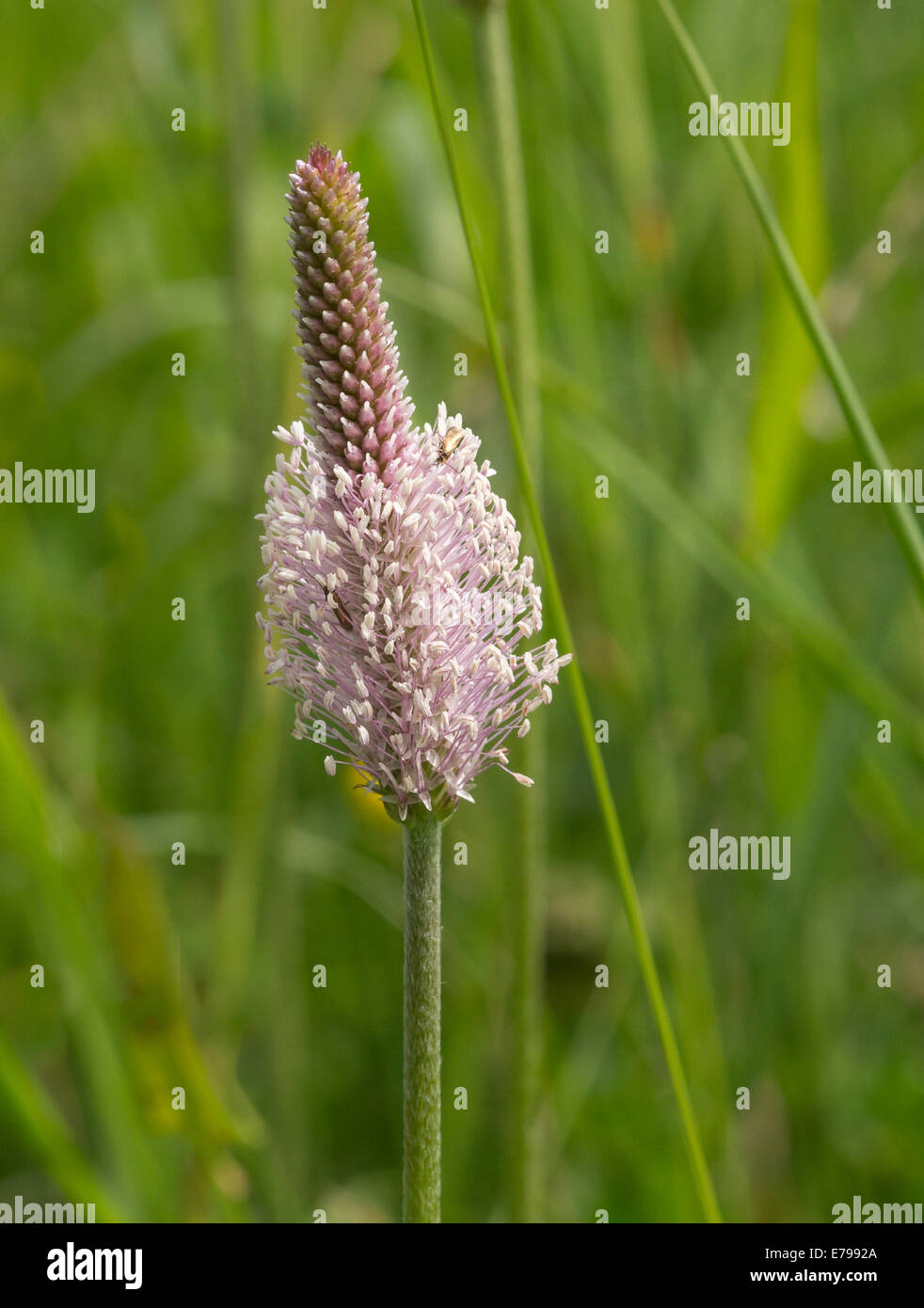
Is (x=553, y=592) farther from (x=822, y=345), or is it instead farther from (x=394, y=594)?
(x=822, y=345)

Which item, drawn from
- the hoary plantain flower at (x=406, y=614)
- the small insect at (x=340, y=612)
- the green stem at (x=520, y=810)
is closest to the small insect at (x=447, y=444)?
the hoary plantain flower at (x=406, y=614)

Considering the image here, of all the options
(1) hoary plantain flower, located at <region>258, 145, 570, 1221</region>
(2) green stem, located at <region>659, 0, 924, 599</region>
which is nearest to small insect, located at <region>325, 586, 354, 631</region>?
(1) hoary plantain flower, located at <region>258, 145, 570, 1221</region>

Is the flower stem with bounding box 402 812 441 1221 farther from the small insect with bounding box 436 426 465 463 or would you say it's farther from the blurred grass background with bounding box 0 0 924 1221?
the blurred grass background with bounding box 0 0 924 1221

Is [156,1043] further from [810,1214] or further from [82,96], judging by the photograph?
[82,96]

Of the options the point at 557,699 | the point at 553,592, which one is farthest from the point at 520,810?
the point at 557,699

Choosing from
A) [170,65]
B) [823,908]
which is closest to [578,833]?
[823,908]

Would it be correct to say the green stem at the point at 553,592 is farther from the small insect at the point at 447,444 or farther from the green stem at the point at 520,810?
the green stem at the point at 520,810

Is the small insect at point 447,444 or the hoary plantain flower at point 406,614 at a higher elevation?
the small insect at point 447,444
